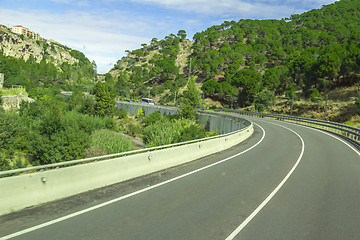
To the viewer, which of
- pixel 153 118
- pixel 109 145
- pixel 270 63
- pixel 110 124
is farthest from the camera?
pixel 270 63

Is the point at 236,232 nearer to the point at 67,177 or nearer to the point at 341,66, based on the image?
the point at 67,177

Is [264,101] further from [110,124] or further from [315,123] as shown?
[110,124]

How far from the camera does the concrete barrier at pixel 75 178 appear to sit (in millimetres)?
5676

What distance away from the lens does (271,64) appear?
369ft

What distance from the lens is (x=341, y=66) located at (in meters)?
62.1

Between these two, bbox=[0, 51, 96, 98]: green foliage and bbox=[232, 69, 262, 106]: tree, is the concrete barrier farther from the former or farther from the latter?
bbox=[0, 51, 96, 98]: green foliage

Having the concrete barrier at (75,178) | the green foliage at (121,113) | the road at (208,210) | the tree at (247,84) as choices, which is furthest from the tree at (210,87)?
the road at (208,210)

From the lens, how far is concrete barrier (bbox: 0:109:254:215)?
5.68m

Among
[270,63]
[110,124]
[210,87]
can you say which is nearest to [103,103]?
[110,124]

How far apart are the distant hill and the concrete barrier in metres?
62.2

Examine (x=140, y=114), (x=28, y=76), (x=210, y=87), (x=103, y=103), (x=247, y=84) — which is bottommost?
(x=140, y=114)

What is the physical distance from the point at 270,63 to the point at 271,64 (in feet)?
5.74

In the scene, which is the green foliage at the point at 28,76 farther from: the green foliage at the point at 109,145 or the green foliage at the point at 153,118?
the green foliage at the point at 109,145

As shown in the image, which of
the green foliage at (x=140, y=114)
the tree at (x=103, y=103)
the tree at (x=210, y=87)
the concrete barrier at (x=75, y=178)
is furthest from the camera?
the tree at (x=210, y=87)
